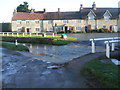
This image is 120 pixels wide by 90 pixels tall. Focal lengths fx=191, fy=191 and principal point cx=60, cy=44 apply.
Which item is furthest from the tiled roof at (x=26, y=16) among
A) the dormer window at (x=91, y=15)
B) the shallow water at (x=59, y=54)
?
the shallow water at (x=59, y=54)

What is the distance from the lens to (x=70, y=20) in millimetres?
56594

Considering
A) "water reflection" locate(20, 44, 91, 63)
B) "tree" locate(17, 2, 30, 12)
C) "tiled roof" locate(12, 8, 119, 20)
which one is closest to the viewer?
"water reflection" locate(20, 44, 91, 63)

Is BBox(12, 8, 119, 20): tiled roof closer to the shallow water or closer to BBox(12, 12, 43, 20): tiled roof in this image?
BBox(12, 12, 43, 20): tiled roof

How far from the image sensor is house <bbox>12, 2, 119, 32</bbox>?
5644 cm

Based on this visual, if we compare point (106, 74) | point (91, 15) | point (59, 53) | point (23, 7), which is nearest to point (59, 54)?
point (59, 53)

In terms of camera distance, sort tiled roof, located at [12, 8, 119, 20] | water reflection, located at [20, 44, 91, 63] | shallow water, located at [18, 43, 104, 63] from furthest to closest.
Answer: tiled roof, located at [12, 8, 119, 20], water reflection, located at [20, 44, 91, 63], shallow water, located at [18, 43, 104, 63]

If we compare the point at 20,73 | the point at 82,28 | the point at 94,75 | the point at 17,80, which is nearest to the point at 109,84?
the point at 94,75

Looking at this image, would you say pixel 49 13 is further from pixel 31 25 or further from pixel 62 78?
pixel 62 78

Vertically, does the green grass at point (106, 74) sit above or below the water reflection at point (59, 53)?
above

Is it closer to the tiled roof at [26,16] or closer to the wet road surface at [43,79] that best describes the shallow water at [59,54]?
the wet road surface at [43,79]

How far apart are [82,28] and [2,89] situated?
5087 centimetres

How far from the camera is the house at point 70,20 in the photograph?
2222 inches

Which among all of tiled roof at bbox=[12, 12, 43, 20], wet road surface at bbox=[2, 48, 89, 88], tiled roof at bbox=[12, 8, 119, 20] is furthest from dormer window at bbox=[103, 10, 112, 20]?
wet road surface at bbox=[2, 48, 89, 88]

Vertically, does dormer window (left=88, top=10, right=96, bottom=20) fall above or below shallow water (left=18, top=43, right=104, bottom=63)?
above
